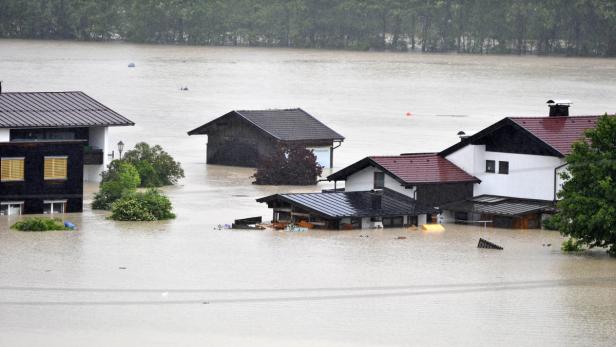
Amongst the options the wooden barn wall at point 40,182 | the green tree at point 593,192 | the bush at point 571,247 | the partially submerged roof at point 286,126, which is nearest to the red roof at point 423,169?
the bush at point 571,247

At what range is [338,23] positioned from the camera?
165625 millimetres

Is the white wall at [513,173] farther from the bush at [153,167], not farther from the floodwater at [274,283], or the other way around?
the bush at [153,167]

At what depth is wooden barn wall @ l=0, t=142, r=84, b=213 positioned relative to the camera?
45.0 metres

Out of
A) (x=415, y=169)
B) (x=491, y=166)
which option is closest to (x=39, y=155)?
(x=415, y=169)

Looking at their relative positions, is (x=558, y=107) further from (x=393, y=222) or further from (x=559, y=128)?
(x=393, y=222)

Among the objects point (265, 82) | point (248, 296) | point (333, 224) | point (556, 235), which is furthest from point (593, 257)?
point (265, 82)

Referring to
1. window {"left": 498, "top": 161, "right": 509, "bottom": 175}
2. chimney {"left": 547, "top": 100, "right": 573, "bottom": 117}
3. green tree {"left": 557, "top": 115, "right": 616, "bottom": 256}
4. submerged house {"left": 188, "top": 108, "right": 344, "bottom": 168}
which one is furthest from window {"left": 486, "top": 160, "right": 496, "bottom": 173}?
submerged house {"left": 188, "top": 108, "right": 344, "bottom": 168}

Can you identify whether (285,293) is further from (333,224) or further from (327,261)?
(333,224)

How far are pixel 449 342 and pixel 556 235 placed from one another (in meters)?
14.2

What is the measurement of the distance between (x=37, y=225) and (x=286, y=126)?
17.9m

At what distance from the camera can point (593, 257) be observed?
41.3 m

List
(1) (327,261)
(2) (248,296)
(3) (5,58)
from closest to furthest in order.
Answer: (2) (248,296) → (1) (327,261) → (3) (5,58)

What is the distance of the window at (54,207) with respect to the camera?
46000mm

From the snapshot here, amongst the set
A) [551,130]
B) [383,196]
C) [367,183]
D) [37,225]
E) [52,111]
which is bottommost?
[37,225]
